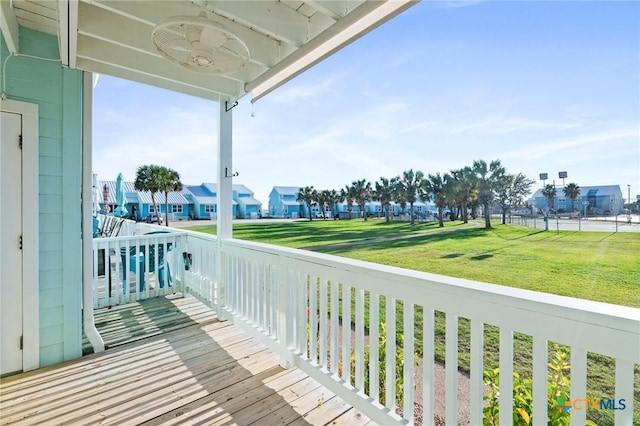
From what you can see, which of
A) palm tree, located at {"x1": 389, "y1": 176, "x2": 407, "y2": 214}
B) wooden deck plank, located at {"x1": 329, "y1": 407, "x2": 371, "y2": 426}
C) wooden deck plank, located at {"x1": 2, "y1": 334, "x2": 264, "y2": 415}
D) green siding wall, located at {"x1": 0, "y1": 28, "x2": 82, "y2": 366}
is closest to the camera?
wooden deck plank, located at {"x1": 329, "y1": 407, "x2": 371, "y2": 426}

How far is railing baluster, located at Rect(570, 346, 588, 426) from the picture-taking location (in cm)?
→ 103

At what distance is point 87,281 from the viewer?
2.62m

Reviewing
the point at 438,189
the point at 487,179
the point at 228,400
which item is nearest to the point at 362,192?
the point at 438,189

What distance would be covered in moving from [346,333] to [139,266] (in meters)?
3.35

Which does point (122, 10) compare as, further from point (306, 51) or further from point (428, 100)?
point (428, 100)

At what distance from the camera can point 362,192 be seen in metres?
4.04

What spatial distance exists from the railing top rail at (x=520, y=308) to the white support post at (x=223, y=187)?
1.91 meters

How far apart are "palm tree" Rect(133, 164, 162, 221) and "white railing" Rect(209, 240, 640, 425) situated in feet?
17.7

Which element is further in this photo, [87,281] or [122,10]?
[87,281]

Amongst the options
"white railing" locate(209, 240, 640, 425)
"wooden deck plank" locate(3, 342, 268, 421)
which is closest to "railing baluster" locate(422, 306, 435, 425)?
"white railing" locate(209, 240, 640, 425)

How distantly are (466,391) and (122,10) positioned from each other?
11.1ft

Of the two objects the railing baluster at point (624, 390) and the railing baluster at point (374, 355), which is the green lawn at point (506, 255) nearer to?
the railing baluster at point (624, 390)

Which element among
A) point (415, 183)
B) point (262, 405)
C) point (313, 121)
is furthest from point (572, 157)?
point (313, 121)

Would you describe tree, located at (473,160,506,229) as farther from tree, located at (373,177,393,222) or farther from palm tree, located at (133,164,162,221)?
palm tree, located at (133,164,162,221)
